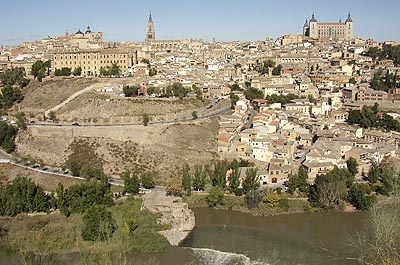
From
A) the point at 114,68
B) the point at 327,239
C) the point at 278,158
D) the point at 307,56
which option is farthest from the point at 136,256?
the point at 307,56

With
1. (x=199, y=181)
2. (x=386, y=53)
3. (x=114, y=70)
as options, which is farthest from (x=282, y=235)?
(x=386, y=53)

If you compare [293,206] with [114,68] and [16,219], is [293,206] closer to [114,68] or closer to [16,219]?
[16,219]

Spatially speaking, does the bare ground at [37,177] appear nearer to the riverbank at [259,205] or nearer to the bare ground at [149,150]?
the bare ground at [149,150]

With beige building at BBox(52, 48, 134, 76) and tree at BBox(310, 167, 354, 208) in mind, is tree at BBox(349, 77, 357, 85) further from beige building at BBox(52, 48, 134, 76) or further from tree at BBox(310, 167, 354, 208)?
tree at BBox(310, 167, 354, 208)

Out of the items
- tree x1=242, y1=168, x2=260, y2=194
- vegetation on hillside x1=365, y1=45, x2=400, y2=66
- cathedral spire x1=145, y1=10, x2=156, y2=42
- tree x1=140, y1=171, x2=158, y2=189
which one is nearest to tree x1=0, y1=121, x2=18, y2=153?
tree x1=140, y1=171, x2=158, y2=189

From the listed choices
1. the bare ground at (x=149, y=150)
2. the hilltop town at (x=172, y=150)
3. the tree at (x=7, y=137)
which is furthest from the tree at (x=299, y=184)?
the tree at (x=7, y=137)

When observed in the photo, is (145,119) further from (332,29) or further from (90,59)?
(332,29)
